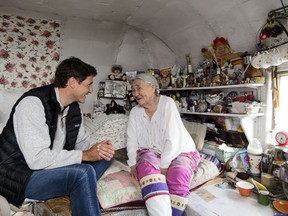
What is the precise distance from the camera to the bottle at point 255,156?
186 cm

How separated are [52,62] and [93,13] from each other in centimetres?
80

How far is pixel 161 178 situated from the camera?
1452 millimetres

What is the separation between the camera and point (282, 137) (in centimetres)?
178

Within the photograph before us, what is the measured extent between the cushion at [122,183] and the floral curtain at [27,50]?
1559mm

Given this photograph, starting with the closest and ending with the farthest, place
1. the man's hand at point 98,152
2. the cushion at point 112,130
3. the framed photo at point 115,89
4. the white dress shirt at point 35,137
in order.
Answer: the white dress shirt at point 35,137 < the man's hand at point 98,152 < the cushion at point 112,130 < the framed photo at point 115,89

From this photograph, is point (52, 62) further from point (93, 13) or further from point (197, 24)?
point (197, 24)

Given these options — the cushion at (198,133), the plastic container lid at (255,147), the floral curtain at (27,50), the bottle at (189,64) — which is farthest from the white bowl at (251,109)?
the floral curtain at (27,50)

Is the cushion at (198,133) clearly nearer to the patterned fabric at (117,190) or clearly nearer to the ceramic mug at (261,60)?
the ceramic mug at (261,60)

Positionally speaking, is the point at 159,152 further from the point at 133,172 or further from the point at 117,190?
the point at 117,190

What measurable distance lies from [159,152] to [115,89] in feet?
5.10

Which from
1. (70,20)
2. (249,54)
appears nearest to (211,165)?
(249,54)

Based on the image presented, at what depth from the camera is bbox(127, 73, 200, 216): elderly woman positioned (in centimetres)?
140

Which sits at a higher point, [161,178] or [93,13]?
[93,13]

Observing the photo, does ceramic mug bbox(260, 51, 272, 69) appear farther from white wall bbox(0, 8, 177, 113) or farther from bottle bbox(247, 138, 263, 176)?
white wall bbox(0, 8, 177, 113)
